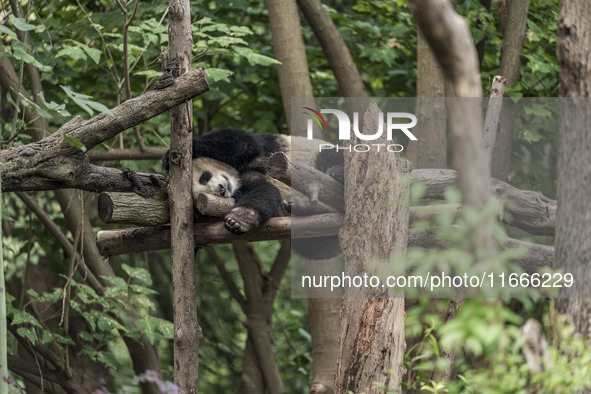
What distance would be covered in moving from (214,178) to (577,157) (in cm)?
248

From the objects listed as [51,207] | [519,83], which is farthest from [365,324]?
[51,207]

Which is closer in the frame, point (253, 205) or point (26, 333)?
point (253, 205)

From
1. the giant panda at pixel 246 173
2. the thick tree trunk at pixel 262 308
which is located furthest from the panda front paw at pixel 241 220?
the thick tree trunk at pixel 262 308

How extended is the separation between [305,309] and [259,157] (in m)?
4.54

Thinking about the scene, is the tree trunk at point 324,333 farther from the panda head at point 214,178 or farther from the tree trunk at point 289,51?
the panda head at point 214,178

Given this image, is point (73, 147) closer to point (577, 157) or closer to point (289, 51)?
point (577, 157)

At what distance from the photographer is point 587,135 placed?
2.52m

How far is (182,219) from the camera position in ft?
13.3

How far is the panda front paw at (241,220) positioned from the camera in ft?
13.0

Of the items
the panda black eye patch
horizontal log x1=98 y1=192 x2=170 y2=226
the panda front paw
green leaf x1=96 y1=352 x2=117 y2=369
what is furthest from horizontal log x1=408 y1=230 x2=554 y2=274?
green leaf x1=96 y1=352 x2=117 y2=369

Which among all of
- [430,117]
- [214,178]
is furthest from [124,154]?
[430,117]

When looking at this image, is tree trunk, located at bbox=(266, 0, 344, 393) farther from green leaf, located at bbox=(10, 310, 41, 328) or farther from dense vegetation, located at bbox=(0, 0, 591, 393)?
green leaf, located at bbox=(10, 310, 41, 328)

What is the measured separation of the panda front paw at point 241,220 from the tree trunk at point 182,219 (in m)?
0.27

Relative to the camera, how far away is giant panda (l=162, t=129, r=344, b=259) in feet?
13.4
